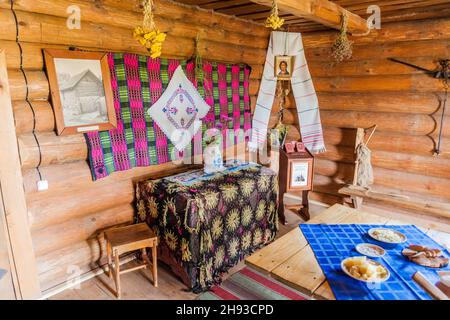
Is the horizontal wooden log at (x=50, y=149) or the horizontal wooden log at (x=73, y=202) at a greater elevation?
the horizontal wooden log at (x=50, y=149)

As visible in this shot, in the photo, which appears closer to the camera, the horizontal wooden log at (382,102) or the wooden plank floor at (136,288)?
the wooden plank floor at (136,288)

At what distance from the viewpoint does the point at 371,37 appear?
3895mm

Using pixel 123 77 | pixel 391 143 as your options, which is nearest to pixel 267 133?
pixel 391 143

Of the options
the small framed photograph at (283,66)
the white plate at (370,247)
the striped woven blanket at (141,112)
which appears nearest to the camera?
the white plate at (370,247)

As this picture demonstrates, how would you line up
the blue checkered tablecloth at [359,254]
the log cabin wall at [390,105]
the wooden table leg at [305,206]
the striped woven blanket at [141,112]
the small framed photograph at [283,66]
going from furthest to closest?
the small framed photograph at [283,66] → the wooden table leg at [305,206] → the log cabin wall at [390,105] → the striped woven blanket at [141,112] → the blue checkered tablecloth at [359,254]

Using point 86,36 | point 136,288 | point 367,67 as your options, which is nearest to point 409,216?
point 367,67

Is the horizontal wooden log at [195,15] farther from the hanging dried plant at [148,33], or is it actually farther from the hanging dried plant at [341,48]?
the hanging dried plant at [341,48]

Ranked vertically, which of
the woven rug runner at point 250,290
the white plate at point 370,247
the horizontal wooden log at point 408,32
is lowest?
the woven rug runner at point 250,290

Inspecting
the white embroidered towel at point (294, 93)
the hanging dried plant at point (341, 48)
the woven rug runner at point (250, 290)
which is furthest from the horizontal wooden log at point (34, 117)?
the hanging dried plant at point (341, 48)

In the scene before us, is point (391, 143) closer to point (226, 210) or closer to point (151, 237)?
point (226, 210)

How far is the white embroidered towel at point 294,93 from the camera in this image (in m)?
4.36

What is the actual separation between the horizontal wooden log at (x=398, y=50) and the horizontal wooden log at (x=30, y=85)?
337 cm

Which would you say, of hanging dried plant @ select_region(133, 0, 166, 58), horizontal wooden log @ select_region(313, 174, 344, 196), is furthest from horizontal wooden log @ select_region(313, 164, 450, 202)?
hanging dried plant @ select_region(133, 0, 166, 58)

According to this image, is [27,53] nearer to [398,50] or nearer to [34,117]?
[34,117]
